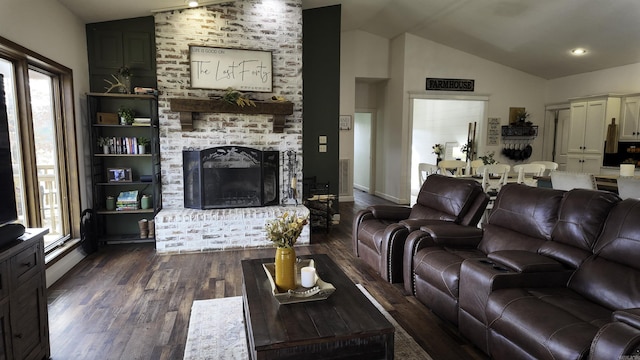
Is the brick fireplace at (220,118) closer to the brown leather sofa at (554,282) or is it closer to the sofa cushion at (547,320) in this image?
the brown leather sofa at (554,282)

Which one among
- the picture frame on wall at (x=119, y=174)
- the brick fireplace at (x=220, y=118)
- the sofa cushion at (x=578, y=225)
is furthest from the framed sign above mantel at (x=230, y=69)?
the sofa cushion at (x=578, y=225)

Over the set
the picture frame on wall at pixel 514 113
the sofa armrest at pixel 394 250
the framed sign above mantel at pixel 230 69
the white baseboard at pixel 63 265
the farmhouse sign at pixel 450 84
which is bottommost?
the white baseboard at pixel 63 265

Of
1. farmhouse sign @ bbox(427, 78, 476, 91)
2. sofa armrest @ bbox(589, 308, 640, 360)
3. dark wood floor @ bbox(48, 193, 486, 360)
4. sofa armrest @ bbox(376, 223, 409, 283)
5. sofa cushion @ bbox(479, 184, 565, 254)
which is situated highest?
farmhouse sign @ bbox(427, 78, 476, 91)

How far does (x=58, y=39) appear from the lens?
12.8ft

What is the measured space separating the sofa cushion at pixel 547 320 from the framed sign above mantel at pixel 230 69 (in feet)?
12.8

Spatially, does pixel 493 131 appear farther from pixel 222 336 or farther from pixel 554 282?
pixel 222 336

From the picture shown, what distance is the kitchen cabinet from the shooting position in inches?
254

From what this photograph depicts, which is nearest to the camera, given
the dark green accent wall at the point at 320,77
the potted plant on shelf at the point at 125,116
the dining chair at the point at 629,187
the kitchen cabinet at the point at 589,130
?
the dining chair at the point at 629,187

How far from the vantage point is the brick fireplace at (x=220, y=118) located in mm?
4645

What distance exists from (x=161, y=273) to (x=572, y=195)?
372cm

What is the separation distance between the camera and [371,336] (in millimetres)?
1846

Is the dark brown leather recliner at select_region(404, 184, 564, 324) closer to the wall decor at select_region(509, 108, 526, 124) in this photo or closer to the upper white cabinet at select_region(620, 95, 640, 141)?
the upper white cabinet at select_region(620, 95, 640, 141)

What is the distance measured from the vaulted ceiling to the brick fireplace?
1.58ft

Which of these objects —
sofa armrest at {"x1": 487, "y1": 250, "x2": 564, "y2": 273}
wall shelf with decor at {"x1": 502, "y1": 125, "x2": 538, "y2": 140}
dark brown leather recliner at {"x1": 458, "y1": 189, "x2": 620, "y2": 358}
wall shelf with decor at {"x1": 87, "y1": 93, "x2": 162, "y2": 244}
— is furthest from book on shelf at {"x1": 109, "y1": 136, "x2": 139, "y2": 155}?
wall shelf with decor at {"x1": 502, "y1": 125, "x2": 538, "y2": 140}
